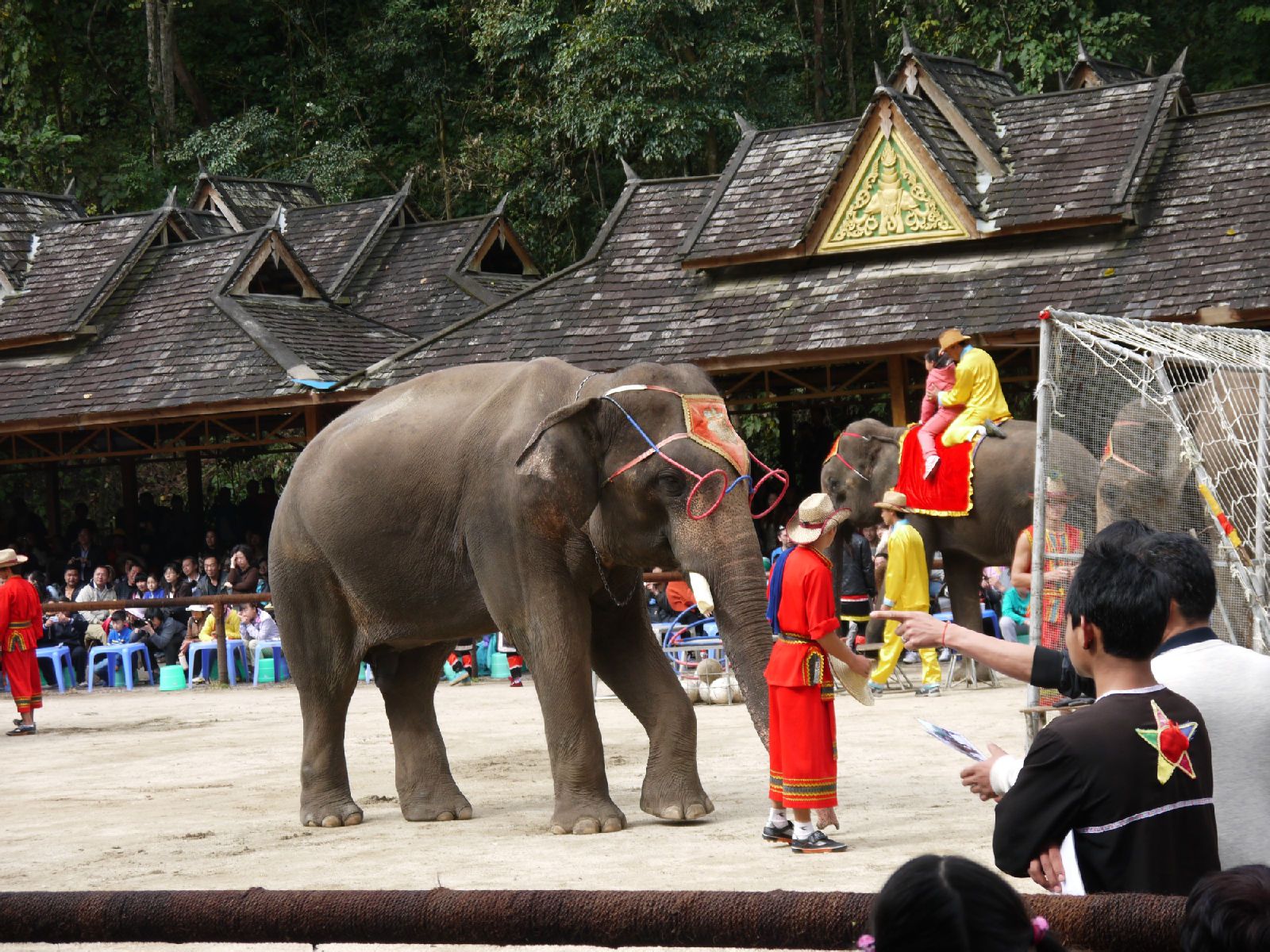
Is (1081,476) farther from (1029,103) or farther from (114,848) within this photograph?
(1029,103)

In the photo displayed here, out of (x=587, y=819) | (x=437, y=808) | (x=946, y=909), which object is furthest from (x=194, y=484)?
(x=946, y=909)

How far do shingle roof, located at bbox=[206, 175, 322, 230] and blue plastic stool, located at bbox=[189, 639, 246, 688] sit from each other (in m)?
12.0

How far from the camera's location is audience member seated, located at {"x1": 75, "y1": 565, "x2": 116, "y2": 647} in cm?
2144

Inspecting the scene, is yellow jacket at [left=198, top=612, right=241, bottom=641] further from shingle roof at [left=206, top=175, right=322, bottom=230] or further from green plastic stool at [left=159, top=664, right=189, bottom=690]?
shingle roof at [left=206, top=175, right=322, bottom=230]

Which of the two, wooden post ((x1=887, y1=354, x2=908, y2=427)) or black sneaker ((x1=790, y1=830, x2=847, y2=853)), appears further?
wooden post ((x1=887, y1=354, x2=908, y2=427))

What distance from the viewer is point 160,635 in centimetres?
2114

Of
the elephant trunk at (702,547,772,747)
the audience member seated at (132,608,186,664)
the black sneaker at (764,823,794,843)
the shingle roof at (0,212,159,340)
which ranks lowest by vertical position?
the audience member seated at (132,608,186,664)

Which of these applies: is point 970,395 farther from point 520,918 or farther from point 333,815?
point 520,918

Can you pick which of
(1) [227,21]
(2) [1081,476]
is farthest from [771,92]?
(2) [1081,476]

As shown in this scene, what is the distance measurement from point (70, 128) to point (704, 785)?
34774mm

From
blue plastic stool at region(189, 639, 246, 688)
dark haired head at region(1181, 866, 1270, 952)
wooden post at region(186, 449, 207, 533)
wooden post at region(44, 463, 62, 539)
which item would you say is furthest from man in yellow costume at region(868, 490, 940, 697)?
wooden post at region(44, 463, 62, 539)

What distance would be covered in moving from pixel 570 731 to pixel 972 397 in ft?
23.3

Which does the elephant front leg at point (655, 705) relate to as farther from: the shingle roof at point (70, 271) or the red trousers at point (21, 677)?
the shingle roof at point (70, 271)

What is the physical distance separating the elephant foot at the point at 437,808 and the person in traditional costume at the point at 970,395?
662 centimetres
